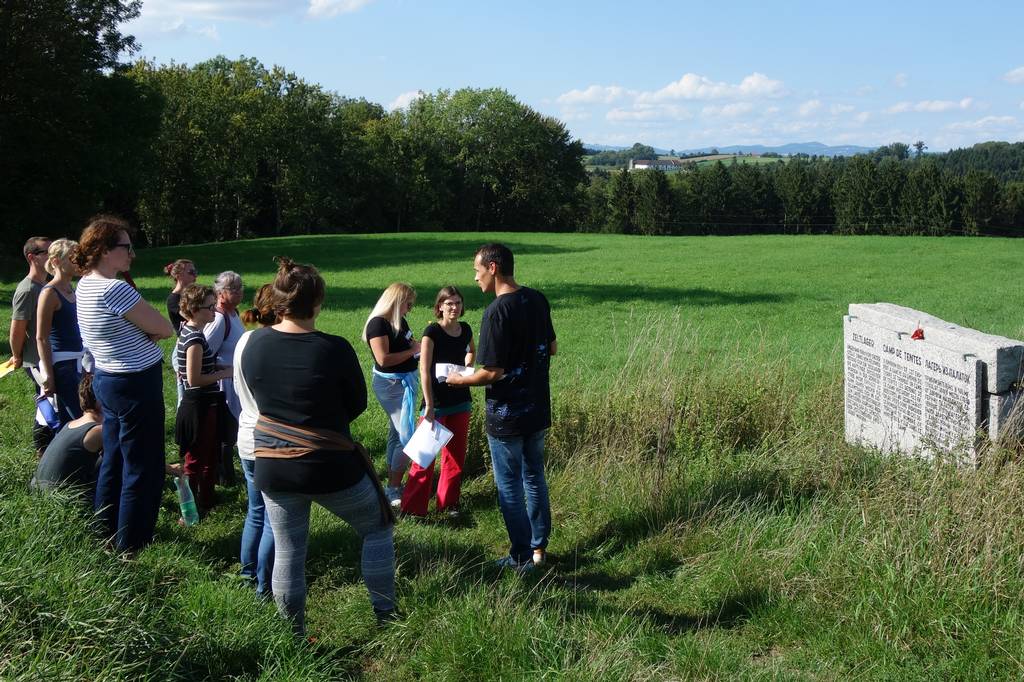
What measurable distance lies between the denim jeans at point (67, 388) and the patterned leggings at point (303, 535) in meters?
3.66

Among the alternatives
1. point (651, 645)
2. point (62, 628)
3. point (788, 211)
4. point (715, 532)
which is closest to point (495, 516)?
point (715, 532)

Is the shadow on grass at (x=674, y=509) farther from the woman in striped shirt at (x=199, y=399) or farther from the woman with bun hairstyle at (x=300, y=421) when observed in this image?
the woman in striped shirt at (x=199, y=399)

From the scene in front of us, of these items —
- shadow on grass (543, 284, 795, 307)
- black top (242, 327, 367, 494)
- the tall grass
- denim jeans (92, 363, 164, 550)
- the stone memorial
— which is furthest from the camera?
shadow on grass (543, 284, 795, 307)

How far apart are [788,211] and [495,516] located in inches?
A: 3459

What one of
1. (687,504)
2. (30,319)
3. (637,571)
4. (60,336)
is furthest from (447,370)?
(30,319)

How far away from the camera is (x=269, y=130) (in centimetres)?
6053

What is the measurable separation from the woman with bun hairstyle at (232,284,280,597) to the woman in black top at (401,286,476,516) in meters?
1.49

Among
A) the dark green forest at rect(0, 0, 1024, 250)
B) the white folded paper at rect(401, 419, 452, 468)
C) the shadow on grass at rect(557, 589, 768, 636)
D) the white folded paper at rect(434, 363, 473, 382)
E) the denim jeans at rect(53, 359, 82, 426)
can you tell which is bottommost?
the shadow on grass at rect(557, 589, 768, 636)

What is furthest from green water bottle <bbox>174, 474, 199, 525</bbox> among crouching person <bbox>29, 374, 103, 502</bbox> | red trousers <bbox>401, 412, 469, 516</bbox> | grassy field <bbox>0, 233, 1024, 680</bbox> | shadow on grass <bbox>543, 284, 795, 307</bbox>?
shadow on grass <bbox>543, 284, 795, 307</bbox>

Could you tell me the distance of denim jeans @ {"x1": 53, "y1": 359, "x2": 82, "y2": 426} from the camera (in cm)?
740

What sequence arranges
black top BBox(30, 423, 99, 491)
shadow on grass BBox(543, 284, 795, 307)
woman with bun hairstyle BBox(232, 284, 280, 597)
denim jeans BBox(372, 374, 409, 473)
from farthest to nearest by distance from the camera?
shadow on grass BBox(543, 284, 795, 307) → denim jeans BBox(372, 374, 409, 473) → black top BBox(30, 423, 99, 491) → woman with bun hairstyle BBox(232, 284, 280, 597)

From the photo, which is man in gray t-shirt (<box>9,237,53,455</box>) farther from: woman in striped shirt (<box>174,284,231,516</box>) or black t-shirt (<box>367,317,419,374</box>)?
black t-shirt (<box>367,317,419,374</box>)

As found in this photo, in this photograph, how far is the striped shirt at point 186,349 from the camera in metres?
7.00

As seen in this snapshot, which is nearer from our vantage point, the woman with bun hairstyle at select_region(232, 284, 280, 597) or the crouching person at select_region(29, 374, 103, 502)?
the woman with bun hairstyle at select_region(232, 284, 280, 597)
